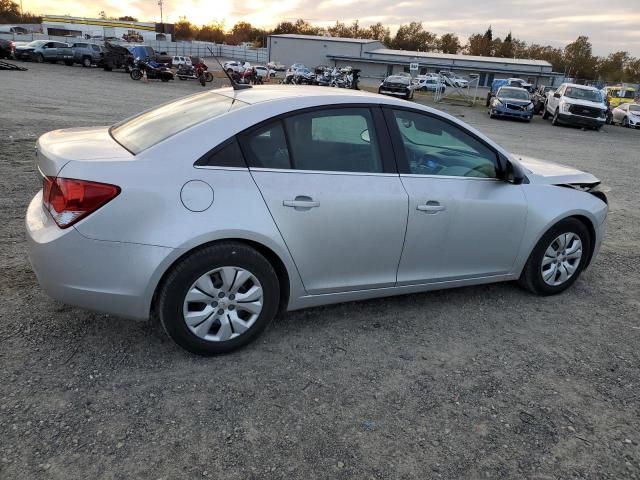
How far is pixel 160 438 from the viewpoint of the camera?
8.32 ft

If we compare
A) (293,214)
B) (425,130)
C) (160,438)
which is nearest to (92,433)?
(160,438)

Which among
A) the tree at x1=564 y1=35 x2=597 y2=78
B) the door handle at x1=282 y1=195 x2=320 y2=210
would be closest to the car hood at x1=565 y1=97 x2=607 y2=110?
the door handle at x1=282 y1=195 x2=320 y2=210

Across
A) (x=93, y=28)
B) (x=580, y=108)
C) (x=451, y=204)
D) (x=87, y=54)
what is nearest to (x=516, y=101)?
(x=580, y=108)

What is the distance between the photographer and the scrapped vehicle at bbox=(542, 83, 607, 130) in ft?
74.6

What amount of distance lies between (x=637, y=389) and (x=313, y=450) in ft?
7.02

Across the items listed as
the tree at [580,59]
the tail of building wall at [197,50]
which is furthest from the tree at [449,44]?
the tail of building wall at [197,50]

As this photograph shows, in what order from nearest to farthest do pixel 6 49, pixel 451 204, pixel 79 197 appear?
1. pixel 79 197
2. pixel 451 204
3. pixel 6 49

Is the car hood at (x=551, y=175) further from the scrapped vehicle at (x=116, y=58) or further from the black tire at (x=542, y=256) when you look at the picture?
the scrapped vehicle at (x=116, y=58)

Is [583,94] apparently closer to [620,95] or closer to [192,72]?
[620,95]

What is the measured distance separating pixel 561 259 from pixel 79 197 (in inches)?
149

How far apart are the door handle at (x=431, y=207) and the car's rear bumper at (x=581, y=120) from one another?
892 inches

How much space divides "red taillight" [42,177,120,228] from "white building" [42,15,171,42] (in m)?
77.6

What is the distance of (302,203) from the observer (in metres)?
3.19

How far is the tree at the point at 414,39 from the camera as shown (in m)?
108
